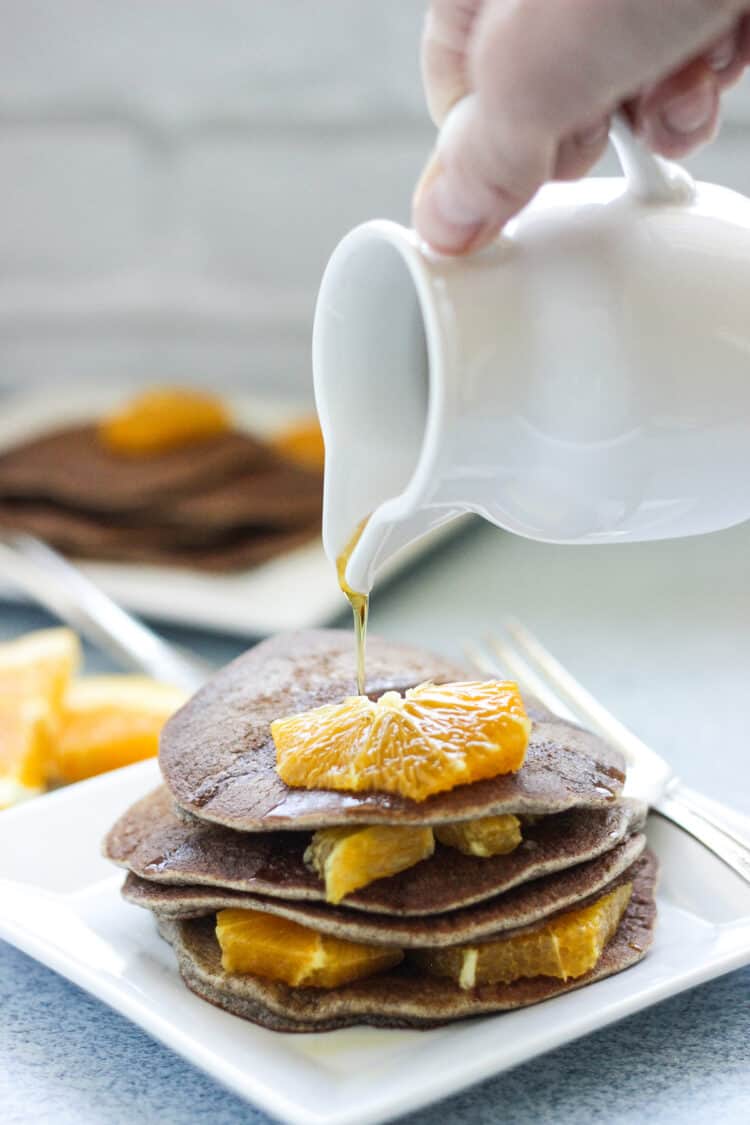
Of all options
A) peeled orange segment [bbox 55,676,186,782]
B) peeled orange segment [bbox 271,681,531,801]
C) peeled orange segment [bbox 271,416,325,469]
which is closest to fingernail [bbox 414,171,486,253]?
peeled orange segment [bbox 271,681,531,801]

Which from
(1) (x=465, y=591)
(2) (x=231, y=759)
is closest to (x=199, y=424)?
(1) (x=465, y=591)

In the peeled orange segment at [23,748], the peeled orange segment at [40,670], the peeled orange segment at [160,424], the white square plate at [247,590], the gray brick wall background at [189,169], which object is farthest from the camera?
the gray brick wall background at [189,169]

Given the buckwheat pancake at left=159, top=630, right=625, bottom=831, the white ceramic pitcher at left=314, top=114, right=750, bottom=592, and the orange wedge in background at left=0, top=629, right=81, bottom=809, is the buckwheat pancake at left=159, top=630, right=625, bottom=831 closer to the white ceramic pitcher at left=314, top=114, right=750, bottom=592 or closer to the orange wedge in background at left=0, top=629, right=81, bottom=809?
the white ceramic pitcher at left=314, top=114, right=750, bottom=592

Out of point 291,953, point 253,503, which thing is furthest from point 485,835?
point 253,503

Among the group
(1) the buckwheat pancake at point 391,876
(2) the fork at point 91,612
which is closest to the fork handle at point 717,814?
(1) the buckwheat pancake at point 391,876

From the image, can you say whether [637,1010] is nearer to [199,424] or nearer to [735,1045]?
[735,1045]

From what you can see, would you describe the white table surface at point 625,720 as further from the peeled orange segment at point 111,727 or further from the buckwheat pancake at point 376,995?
the peeled orange segment at point 111,727
